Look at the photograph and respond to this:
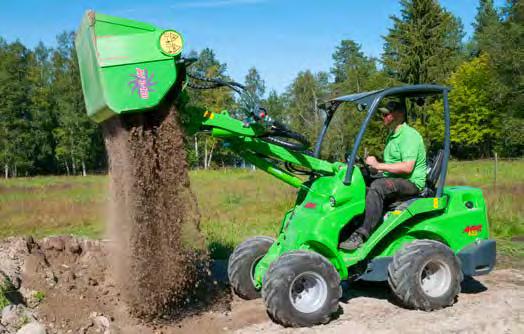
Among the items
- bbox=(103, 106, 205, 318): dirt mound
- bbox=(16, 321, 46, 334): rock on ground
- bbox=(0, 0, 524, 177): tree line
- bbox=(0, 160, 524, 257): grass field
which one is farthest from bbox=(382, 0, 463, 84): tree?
bbox=(16, 321, 46, 334): rock on ground

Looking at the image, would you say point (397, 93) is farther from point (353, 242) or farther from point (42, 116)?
point (42, 116)

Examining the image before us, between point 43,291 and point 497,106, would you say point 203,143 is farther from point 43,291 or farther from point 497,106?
point 43,291

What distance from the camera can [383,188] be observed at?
5.86 meters

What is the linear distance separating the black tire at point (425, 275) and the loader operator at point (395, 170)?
46cm

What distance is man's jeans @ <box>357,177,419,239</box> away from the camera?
18.9ft

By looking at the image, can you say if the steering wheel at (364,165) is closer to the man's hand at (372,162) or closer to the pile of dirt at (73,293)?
the man's hand at (372,162)

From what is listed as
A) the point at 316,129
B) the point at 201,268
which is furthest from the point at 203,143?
the point at 201,268

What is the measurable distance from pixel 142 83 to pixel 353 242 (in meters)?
2.69

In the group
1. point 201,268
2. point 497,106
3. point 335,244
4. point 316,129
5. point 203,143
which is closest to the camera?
point 335,244

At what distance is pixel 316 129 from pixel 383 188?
44949mm

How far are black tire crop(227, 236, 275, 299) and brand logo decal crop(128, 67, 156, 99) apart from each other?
232cm

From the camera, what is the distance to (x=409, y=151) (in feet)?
19.6

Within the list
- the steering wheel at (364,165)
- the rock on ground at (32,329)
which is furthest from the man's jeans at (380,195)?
the rock on ground at (32,329)

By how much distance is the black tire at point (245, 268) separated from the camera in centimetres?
621
